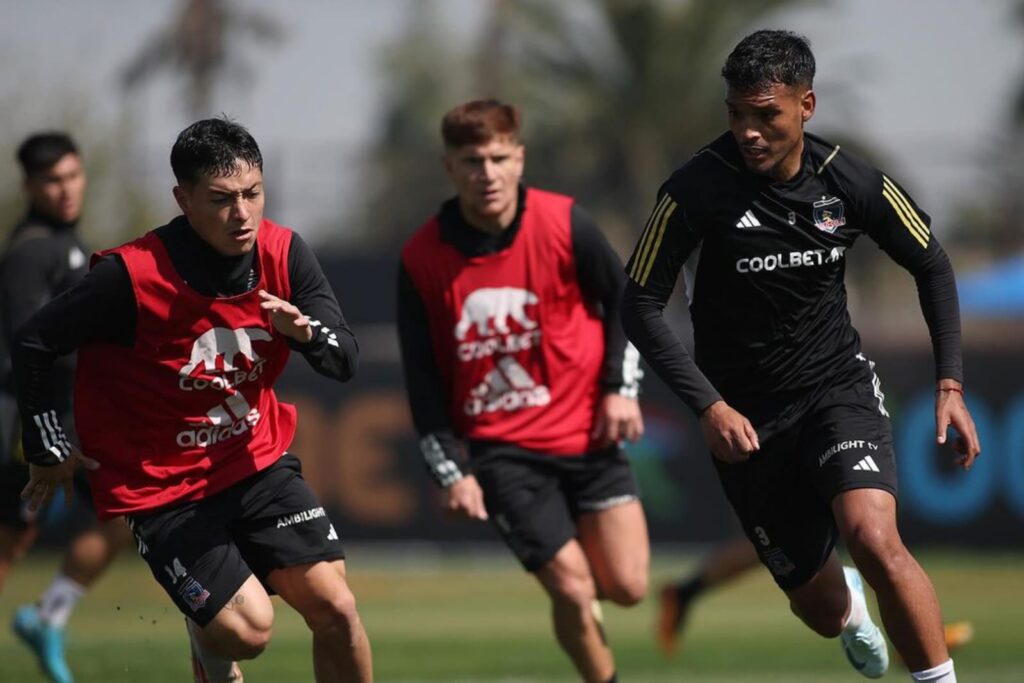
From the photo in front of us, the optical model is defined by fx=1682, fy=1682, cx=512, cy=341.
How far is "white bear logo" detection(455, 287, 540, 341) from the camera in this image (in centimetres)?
800

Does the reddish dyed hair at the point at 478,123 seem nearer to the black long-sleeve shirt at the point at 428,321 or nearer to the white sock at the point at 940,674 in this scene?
the black long-sleeve shirt at the point at 428,321

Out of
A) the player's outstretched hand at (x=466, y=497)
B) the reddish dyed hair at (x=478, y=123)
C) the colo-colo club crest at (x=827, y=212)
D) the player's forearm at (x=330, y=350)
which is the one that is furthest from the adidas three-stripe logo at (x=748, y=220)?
the player's outstretched hand at (x=466, y=497)

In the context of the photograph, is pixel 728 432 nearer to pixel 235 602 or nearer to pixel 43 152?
pixel 235 602

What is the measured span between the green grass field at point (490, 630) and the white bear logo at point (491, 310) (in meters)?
2.67

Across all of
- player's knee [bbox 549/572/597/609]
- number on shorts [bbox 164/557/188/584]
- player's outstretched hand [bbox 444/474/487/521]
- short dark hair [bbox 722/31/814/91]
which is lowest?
player's knee [bbox 549/572/597/609]

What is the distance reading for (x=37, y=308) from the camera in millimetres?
8461

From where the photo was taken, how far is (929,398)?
1814cm

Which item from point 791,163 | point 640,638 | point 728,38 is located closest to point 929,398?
point 640,638

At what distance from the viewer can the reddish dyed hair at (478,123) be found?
7.84 m

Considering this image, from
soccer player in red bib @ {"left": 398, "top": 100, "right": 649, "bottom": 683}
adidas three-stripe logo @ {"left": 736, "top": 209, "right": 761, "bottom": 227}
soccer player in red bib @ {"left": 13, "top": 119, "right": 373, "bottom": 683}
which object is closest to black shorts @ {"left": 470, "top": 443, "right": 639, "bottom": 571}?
soccer player in red bib @ {"left": 398, "top": 100, "right": 649, "bottom": 683}

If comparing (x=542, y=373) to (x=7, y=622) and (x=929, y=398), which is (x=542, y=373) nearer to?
(x=7, y=622)

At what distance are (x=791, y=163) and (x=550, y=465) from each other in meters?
2.26

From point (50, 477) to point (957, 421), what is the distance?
3.39 metres

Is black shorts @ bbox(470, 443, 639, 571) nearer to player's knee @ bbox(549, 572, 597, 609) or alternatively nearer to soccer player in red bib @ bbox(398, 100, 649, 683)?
soccer player in red bib @ bbox(398, 100, 649, 683)
